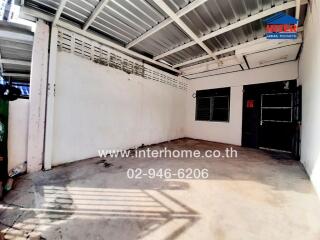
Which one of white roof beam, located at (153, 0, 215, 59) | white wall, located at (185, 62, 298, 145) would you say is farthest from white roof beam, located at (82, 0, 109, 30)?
white wall, located at (185, 62, 298, 145)

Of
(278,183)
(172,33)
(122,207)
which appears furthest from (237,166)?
(172,33)

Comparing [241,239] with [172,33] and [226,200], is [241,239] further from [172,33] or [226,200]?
[172,33]

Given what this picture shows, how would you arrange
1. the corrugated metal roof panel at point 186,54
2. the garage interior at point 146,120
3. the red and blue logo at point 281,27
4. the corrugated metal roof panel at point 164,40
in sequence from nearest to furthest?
1. the garage interior at point 146,120
2. the red and blue logo at point 281,27
3. the corrugated metal roof panel at point 164,40
4. the corrugated metal roof panel at point 186,54

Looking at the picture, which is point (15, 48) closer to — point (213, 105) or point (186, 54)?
point (186, 54)

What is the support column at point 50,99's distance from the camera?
10.7 feet

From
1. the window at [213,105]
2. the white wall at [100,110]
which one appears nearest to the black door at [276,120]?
the window at [213,105]

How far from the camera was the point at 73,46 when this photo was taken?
368 cm

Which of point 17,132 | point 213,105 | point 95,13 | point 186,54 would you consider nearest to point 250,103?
point 213,105

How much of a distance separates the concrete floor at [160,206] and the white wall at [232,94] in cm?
321

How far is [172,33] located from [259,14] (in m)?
1.77

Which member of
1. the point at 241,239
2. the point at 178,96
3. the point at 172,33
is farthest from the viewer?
the point at 178,96

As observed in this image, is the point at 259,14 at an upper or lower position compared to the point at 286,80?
upper

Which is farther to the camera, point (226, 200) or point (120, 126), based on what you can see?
point (120, 126)

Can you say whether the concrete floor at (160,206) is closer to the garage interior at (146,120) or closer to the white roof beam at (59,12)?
the garage interior at (146,120)
